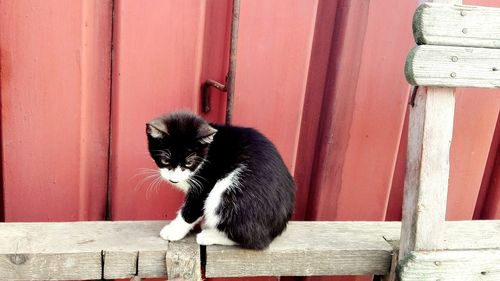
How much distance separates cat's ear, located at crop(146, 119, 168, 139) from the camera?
49.6 inches

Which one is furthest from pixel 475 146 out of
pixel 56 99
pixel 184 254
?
pixel 56 99

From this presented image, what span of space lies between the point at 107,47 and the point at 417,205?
1.04 meters

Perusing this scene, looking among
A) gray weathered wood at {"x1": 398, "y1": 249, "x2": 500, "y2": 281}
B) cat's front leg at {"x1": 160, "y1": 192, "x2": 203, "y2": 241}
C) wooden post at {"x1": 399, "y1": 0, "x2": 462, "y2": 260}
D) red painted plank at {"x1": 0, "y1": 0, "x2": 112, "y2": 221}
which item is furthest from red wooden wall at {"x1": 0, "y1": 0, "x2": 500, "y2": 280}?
gray weathered wood at {"x1": 398, "y1": 249, "x2": 500, "y2": 281}

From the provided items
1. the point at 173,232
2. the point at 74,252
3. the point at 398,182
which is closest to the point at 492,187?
the point at 398,182

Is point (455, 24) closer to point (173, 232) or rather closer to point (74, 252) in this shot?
point (173, 232)

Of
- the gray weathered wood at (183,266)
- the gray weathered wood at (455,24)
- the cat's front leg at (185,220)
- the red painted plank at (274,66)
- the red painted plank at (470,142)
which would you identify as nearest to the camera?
the gray weathered wood at (455,24)

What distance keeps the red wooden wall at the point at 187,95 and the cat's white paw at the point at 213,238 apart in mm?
351

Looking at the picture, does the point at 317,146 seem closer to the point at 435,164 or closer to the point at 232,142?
the point at 232,142

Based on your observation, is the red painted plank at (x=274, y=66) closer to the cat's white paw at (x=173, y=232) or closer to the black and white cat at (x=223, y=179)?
the black and white cat at (x=223, y=179)

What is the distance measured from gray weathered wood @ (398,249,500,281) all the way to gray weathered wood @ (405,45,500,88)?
46 centimetres

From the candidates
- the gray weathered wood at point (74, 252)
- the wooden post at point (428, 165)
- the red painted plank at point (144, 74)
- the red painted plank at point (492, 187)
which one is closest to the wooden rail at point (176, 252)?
the gray weathered wood at point (74, 252)

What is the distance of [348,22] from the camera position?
57.8 inches

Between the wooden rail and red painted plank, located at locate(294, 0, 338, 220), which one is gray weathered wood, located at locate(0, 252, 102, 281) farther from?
red painted plank, located at locate(294, 0, 338, 220)

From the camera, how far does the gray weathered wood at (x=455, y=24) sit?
3.55 feet
